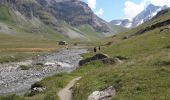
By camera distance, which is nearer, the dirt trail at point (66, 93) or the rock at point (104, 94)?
the rock at point (104, 94)

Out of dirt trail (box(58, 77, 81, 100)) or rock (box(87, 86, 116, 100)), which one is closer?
rock (box(87, 86, 116, 100))

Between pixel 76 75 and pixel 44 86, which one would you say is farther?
pixel 76 75

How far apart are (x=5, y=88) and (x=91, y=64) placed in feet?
54.6

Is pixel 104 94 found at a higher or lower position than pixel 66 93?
higher

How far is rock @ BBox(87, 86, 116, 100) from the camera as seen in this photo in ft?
112

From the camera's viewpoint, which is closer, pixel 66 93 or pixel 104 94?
pixel 104 94

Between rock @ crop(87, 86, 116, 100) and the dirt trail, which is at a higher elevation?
rock @ crop(87, 86, 116, 100)

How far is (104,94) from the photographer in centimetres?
3534

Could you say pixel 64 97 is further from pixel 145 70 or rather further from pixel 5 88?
pixel 5 88

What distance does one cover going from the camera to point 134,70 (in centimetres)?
4147

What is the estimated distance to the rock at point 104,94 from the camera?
34062mm

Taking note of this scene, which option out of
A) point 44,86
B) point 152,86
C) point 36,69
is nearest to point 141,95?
point 152,86

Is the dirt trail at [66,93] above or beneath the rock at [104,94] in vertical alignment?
beneath

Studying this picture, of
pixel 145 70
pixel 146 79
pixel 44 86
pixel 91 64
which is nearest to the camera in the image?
pixel 146 79
